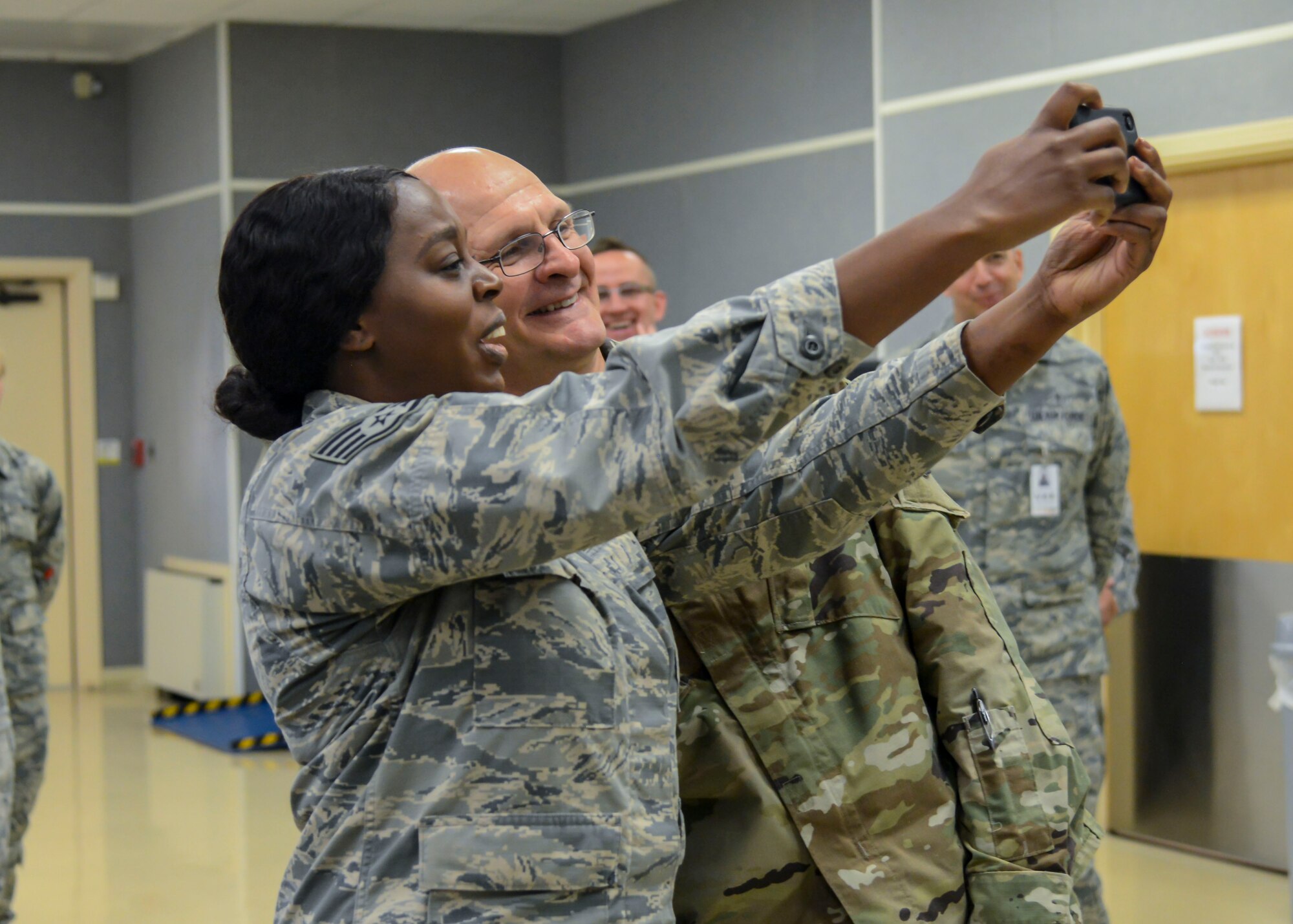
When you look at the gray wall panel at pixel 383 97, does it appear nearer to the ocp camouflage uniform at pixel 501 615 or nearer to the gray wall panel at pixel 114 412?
the gray wall panel at pixel 114 412

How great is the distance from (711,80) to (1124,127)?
22.5 ft

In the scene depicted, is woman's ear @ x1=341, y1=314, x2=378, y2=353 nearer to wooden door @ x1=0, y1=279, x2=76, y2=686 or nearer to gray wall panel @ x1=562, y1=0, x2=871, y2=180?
gray wall panel @ x1=562, y1=0, x2=871, y2=180

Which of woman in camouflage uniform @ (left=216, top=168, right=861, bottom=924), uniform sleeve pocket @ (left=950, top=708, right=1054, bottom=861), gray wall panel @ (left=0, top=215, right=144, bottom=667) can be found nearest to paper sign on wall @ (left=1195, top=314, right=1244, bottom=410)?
uniform sleeve pocket @ (left=950, top=708, right=1054, bottom=861)

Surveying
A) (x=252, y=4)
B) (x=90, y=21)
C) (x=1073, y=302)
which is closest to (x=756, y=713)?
(x=1073, y=302)

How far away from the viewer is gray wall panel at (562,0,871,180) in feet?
23.6

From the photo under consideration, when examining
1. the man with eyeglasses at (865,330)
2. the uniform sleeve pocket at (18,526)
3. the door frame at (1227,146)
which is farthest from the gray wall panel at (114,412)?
the man with eyeglasses at (865,330)

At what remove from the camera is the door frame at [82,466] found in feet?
31.3

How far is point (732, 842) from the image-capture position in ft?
5.89

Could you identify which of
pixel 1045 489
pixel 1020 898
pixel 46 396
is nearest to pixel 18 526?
pixel 1045 489

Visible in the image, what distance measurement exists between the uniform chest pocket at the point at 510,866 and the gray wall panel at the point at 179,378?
7.27 metres

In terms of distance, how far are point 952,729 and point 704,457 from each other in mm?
831

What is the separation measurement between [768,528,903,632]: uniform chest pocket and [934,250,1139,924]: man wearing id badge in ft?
8.80

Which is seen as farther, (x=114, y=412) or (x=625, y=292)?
(x=114, y=412)

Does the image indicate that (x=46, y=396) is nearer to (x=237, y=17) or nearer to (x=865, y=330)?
(x=237, y=17)
